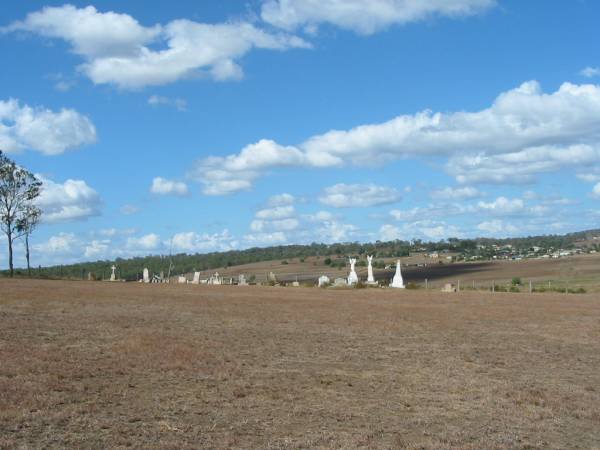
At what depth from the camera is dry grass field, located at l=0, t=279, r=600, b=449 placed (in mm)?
10430

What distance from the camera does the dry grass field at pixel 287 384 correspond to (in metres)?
10.4

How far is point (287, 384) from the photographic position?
47.6 ft

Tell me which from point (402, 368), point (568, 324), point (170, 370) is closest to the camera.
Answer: point (170, 370)

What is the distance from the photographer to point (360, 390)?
562 inches

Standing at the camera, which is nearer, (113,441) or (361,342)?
(113,441)

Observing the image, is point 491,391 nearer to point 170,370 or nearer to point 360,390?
point 360,390

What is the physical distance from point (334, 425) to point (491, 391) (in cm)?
482

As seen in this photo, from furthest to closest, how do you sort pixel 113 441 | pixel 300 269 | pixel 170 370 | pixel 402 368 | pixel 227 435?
pixel 300 269 < pixel 402 368 < pixel 170 370 < pixel 227 435 < pixel 113 441

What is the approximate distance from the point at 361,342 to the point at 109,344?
7693 mm

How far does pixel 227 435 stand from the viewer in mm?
10211

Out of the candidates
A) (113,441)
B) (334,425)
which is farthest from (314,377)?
(113,441)

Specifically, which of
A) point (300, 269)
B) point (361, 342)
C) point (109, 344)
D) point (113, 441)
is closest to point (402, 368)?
point (361, 342)

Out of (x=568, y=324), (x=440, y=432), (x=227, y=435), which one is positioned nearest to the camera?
(x=227, y=435)

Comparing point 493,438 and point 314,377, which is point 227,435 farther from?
point 314,377
